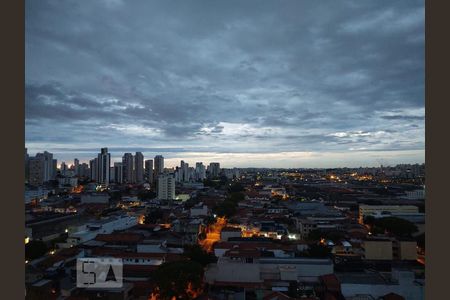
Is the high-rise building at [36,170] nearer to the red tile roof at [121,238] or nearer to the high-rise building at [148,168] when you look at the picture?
the high-rise building at [148,168]

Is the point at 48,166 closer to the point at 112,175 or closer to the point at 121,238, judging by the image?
the point at 112,175

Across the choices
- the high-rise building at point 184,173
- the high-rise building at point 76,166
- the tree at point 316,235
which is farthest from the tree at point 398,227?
the high-rise building at point 76,166

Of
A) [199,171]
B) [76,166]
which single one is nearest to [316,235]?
[199,171]

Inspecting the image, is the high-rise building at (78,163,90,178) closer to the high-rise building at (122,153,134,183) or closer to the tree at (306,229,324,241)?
the high-rise building at (122,153,134,183)

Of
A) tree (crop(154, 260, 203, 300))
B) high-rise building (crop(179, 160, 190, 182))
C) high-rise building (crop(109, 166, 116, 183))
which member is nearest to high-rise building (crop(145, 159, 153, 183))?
high-rise building (crop(109, 166, 116, 183))

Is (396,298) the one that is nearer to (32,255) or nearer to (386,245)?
(386,245)

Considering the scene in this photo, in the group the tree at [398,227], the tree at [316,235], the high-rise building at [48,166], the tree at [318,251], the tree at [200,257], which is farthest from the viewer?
the high-rise building at [48,166]

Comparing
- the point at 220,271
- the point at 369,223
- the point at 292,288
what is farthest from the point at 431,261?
the point at 369,223
